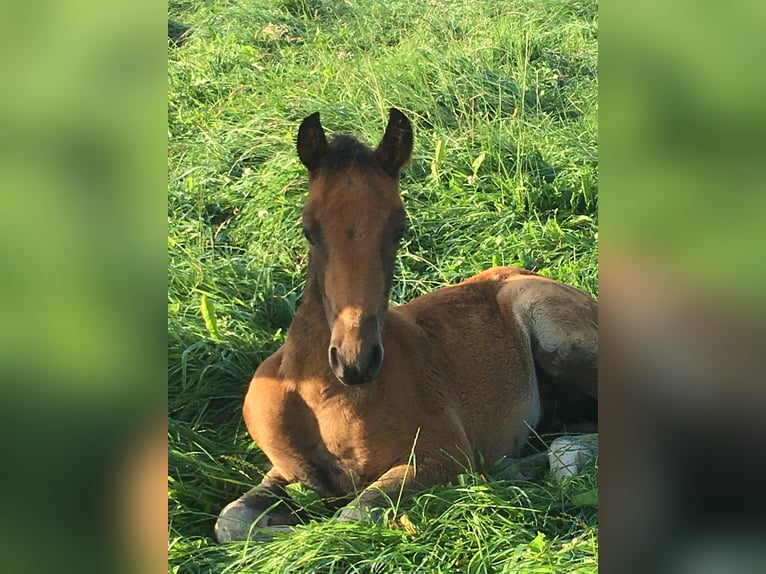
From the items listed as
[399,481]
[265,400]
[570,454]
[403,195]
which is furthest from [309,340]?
[403,195]

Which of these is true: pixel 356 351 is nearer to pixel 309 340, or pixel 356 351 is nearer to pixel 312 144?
pixel 309 340

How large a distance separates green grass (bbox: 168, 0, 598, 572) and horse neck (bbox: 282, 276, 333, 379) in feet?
1.78

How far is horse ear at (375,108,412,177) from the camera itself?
376 cm

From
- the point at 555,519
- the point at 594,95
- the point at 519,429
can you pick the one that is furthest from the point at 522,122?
the point at 555,519

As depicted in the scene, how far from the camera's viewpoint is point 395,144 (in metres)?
3.77

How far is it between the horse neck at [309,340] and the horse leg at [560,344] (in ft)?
4.91

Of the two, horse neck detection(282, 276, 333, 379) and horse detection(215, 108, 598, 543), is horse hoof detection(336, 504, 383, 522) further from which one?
horse neck detection(282, 276, 333, 379)

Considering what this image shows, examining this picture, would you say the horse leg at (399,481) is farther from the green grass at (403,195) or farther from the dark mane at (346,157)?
the dark mane at (346,157)

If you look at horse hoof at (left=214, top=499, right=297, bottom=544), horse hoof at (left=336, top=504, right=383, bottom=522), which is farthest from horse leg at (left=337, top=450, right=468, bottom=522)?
horse hoof at (left=214, top=499, right=297, bottom=544)

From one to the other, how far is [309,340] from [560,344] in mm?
1688

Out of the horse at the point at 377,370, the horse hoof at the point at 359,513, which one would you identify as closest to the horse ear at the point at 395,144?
the horse at the point at 377,370

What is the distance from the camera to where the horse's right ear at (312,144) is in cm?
371
